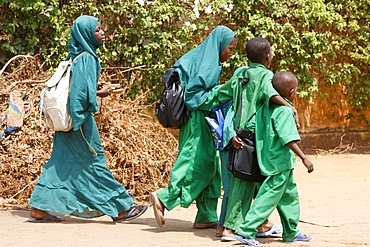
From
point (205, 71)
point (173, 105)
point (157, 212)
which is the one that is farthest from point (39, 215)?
point (205, 71)

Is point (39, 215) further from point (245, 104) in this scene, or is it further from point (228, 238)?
point (245, 104)

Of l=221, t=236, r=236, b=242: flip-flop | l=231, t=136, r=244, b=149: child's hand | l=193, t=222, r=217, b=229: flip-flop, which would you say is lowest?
l=193, t=222, r=217, b=229: flip-flop

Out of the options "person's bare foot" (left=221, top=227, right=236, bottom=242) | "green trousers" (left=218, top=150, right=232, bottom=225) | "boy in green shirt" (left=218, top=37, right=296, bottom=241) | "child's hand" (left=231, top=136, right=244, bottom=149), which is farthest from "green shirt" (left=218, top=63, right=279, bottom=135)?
"person's bare foot" (left=221, top=227, right=236, bottom=242)

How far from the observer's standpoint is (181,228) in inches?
267

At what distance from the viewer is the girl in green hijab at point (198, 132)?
6.42 metres

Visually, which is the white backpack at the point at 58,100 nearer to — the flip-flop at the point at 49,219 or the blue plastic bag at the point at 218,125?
the flip-flop at the point at 49,219

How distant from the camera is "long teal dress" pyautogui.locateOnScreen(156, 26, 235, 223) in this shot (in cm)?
642

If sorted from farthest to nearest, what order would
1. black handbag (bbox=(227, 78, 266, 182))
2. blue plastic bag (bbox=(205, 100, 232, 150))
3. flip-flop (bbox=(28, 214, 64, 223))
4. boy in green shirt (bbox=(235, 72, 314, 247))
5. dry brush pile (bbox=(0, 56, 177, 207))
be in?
dry brush pile (bbox=(0, 56, 177, 207))
flip-flop (bbox=(28, 214, 64, 223))
blue plastic bag (bbox=(205, 100, 232, 150))
black handbag (bbox=(227, 78, 266, 182))
boy in green shirt (bbox=(235, 72, 314, 247))

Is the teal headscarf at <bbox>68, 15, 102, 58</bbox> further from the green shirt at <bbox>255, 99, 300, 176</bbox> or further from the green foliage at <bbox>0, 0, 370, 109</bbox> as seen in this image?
the green foliage at <bbox>0, 0, 370, 109</bbox>

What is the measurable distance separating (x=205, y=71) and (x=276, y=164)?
3.28 ft

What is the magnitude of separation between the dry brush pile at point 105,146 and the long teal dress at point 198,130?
5.39 feet

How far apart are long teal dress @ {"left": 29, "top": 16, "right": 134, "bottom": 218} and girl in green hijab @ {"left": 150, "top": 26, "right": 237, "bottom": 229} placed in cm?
53

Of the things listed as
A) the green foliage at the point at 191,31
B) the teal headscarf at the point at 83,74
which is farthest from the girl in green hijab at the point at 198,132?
the green foliage at the point at 191,31

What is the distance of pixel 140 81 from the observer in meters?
10.6
